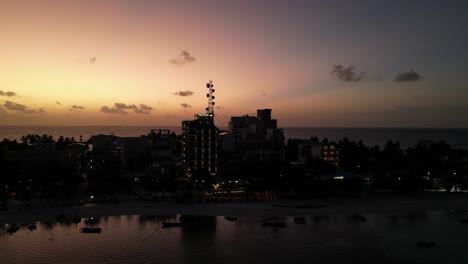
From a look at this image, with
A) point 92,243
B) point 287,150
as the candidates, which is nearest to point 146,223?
point 92,243

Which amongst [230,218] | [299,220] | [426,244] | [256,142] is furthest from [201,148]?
[426,244]

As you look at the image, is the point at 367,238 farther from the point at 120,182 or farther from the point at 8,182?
the point at 8,182

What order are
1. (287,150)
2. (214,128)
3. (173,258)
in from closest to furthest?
1. (173,258)
2. (214,128)
3. (287,150)

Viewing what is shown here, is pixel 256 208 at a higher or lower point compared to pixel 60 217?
higher

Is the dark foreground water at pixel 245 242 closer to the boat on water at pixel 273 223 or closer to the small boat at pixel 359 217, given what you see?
the small boat at pixel 359 217

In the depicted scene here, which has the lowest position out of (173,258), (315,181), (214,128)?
(173,258)

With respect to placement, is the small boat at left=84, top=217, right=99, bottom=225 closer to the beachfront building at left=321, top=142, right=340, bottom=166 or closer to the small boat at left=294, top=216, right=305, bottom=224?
the small boat at left=294, top=216, right=305, bottom=224

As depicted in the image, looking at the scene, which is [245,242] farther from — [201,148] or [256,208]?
[201,148]
